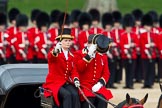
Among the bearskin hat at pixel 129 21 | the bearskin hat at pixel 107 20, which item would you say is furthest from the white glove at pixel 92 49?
the bearskin hat at pixel 107 20

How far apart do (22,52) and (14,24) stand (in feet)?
5.96

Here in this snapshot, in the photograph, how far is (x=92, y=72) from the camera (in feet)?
31.8

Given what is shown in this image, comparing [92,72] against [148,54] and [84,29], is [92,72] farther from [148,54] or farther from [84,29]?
[148,54]

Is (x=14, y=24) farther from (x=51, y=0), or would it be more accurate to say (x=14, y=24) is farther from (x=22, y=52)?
(x=51, y=0)

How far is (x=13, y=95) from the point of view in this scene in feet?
36.4

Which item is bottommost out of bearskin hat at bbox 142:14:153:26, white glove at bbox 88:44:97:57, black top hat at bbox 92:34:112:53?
bearskin hat at bbox 142:14:153:26

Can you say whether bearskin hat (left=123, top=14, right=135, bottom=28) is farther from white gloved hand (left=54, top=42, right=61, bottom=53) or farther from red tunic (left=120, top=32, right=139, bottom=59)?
white gloved hand (left=54, top=42, right=61, bottom=53)

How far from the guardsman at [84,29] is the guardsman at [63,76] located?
6556 millimetres

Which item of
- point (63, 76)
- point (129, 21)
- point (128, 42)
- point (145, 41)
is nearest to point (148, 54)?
point (145, 41)

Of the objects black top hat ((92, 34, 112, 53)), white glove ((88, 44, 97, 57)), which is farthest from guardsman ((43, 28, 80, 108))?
black top hat ((92, 34, 112, 53))

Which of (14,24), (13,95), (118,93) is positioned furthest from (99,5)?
(13,95)

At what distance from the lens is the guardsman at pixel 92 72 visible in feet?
31.1

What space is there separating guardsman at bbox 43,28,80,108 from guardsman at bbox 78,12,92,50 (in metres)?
6.56

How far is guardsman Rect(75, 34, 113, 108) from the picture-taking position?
9477mm
